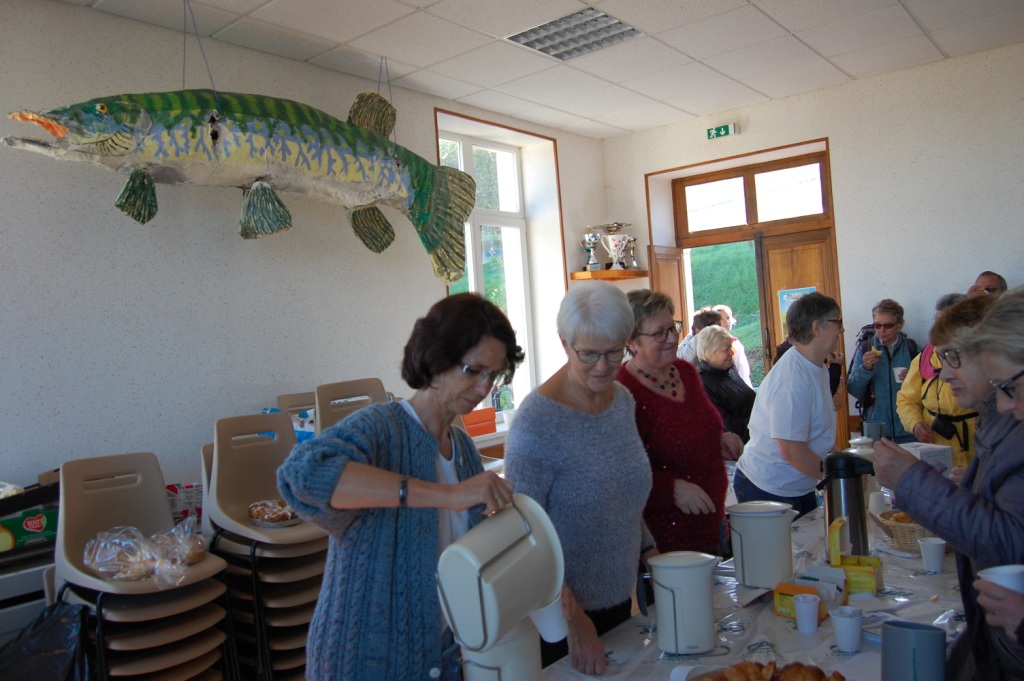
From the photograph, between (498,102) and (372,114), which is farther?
(498,102)

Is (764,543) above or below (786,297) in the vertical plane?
below

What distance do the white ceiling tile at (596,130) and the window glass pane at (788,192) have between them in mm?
1105

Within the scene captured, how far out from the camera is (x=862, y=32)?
4281mm

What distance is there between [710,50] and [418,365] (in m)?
3.60

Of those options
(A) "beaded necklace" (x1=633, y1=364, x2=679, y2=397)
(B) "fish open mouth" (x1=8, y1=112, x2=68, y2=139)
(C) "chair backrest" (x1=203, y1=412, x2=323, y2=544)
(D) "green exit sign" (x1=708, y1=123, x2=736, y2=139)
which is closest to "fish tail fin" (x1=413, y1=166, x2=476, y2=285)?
(C) "chair backrest" (x1=203, y1=412, x2=323, y2=544)

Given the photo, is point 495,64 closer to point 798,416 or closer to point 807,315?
point 807,315

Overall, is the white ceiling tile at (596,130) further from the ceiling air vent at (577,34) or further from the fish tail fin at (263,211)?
the fish tail fin at (263,211)

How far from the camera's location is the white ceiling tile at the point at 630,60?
4.22 metres

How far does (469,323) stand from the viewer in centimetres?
142

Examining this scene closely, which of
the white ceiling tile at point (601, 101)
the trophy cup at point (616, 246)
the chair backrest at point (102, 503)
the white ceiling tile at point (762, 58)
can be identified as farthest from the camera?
the trophy cup at point (616, 246)

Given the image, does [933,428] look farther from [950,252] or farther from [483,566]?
[483,566]

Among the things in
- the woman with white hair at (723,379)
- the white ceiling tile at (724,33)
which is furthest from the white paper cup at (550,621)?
the white ceiling tile at (724,33)

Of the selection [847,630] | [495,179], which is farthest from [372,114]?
[847,630]

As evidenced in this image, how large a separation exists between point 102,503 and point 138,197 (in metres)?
1.14
